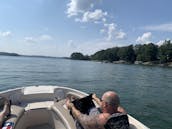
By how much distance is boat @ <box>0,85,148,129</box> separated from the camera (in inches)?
161

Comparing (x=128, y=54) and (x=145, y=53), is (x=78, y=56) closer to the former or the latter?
(x=128, y=54)

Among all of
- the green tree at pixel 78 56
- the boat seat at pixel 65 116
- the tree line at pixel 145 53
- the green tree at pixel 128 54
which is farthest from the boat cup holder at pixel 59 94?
the green tree at pixel 78 56

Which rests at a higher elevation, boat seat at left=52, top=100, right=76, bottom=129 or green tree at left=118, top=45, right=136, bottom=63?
green tree at left=118, top=45, right=136, bottom=63

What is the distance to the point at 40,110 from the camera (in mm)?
4984

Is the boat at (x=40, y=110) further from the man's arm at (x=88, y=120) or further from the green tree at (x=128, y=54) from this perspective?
the green tree at (x=128, y=54)

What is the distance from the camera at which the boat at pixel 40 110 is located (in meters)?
4.08

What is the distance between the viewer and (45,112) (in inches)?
197

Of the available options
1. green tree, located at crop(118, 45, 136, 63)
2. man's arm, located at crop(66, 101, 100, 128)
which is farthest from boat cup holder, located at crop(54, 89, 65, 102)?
green tree, located at crop(118, 45, 136, 63)

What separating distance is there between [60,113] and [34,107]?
1080 mm

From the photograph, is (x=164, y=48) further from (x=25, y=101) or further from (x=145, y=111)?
(x=25, y=101)

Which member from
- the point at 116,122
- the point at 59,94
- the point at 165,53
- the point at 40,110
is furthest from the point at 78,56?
the point at 116,122

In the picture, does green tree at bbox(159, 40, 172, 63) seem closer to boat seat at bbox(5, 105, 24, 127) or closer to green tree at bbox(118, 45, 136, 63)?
green tree at bbox(118, 45, 136, 63)

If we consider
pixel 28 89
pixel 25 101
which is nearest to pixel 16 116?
pixel 25 101

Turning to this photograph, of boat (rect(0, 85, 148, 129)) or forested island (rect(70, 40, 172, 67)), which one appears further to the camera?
forested island (rect(70, 40, 172, 67))
